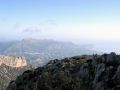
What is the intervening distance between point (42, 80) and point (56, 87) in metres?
3.54

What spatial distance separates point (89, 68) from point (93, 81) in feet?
24.3

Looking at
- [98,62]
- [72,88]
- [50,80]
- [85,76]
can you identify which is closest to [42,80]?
[50,80]

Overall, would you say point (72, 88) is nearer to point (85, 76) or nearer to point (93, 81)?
point (93, 81)

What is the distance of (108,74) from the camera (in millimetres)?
51625

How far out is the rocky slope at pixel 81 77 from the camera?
47531 millimetres

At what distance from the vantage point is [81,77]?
187 ft

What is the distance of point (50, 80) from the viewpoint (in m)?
49.8

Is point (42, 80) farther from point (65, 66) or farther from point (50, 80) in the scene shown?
point (65, 66)

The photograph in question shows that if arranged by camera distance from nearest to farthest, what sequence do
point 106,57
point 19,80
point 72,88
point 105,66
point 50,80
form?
point 72,88
point 50,80
point 105,66
point 106,57
point 19,80

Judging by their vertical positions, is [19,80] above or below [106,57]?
below

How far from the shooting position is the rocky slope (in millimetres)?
47531

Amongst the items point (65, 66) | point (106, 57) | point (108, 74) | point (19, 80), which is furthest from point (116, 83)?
point (19, 80)

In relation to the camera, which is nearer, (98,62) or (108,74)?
(108,74)

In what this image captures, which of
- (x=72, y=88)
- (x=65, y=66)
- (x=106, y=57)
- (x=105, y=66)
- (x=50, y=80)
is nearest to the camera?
(x=72, y=88)
